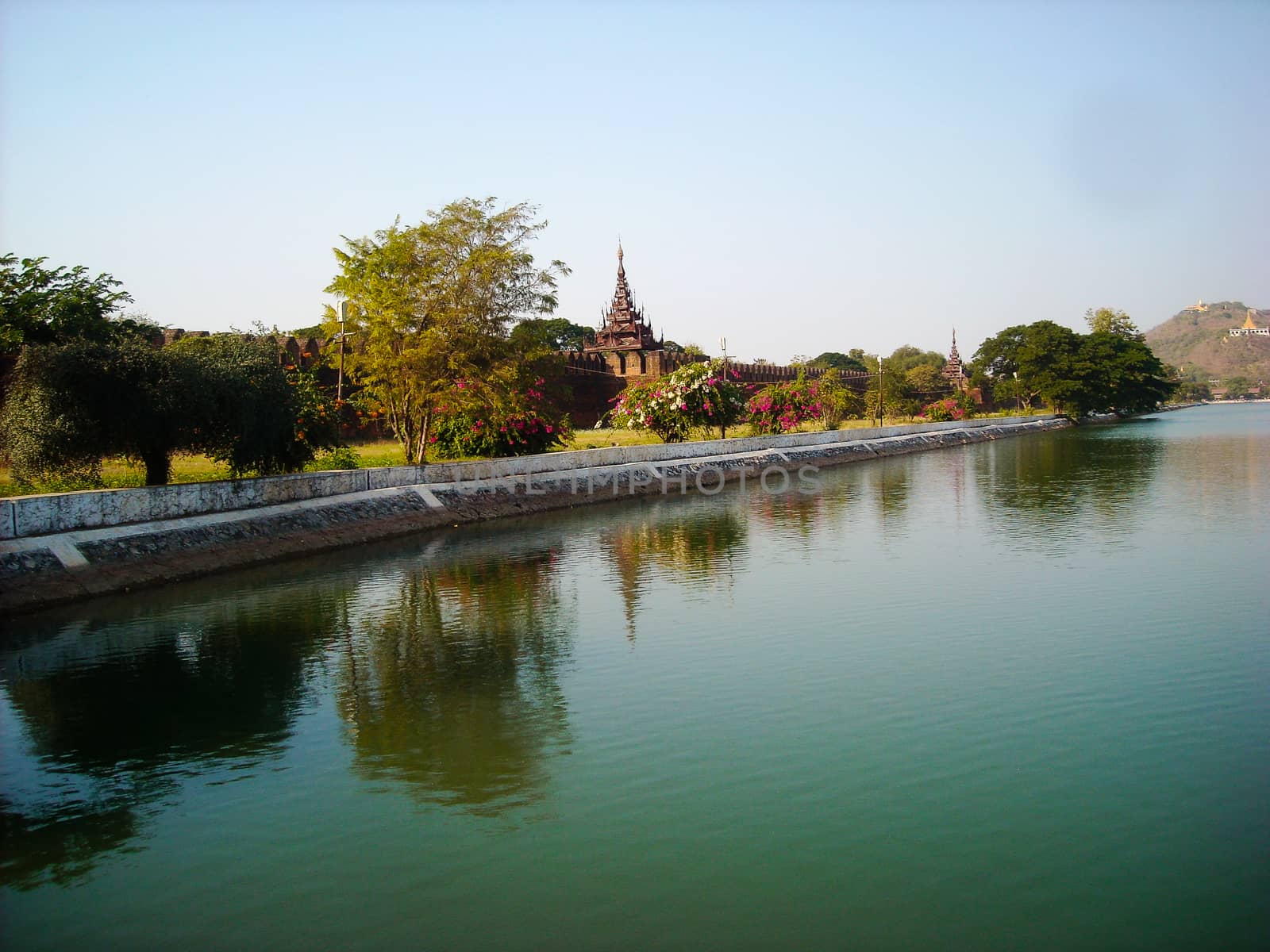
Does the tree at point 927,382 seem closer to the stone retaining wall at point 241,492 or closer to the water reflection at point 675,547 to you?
the stone retaining wall at point 241,492

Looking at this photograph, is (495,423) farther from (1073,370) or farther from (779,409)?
(1073,370)

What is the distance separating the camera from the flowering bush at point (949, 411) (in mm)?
59719

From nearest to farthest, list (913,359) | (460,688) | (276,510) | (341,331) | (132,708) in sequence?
1. (132,708)
2. (460,688)
3. (276,510)
4. (341,331)
5. (913,359)

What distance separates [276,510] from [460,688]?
959cm

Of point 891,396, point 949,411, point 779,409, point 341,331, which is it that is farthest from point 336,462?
point 891,396

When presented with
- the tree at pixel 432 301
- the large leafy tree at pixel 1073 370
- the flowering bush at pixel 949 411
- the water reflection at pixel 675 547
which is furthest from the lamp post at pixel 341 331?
the large leafy tree at pixel 1073 370

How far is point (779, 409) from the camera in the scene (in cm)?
4262

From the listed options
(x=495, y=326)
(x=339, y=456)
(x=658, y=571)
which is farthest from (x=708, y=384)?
(x=658, y=571)

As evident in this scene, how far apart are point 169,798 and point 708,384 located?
29.5m

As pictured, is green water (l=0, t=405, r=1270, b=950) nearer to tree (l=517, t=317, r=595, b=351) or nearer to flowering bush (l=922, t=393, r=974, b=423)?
flowering bush (l=922, t=393, r=974, b=423)

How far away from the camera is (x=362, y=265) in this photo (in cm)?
2323

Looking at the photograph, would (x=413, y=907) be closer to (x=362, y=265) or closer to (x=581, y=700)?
(x=581, y=700)

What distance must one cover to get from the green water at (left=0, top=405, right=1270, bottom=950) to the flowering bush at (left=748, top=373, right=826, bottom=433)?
89.9 feet

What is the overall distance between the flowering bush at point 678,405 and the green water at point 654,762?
66.6ft
